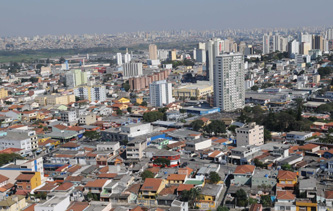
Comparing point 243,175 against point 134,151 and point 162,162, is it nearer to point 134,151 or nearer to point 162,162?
point 162,162

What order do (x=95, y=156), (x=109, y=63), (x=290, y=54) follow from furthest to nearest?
(x=109, y=63), (x=290, y=54), (x=95, y=156)

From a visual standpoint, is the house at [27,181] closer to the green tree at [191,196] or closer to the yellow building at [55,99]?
the green tree at [191,196]

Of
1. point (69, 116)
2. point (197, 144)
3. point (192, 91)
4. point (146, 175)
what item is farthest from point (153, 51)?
point (146, 175)

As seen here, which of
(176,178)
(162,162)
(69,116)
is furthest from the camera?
(69,116)

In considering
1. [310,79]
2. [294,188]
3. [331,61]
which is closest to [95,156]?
[294,188]

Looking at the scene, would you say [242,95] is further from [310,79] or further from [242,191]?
[242,191]

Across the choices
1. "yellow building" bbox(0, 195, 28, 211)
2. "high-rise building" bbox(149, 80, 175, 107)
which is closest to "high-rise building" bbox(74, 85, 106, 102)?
"high-rise building" bbox(149, 80, 175, 107)

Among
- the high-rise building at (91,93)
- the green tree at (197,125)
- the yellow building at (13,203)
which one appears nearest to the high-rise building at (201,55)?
the high-rise building at (91,93)

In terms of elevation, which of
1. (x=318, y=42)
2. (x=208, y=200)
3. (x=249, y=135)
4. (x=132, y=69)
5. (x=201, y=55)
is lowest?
(x=208, y=200)
